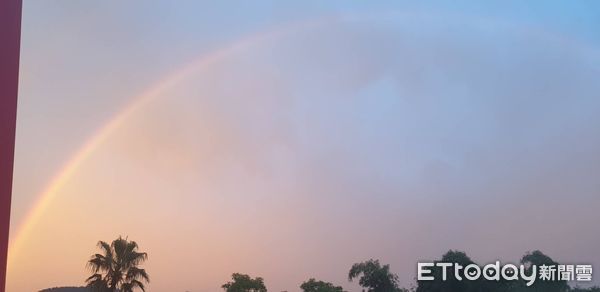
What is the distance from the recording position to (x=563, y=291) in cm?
5350

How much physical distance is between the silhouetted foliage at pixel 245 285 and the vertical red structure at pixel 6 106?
38.1 meters

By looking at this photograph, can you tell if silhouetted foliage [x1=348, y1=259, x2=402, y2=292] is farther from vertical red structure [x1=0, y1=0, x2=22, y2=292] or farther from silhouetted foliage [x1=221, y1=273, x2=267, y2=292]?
vertical red structure [x1=0, y1=0, x2=22, y2=292]

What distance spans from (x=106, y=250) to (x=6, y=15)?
1120 inches

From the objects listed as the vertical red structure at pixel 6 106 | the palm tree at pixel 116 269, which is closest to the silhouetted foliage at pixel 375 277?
the palm tree at pixel 116 269

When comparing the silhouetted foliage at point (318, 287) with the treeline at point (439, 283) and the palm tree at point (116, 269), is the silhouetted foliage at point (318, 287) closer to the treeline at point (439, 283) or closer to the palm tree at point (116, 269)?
the treeline at point (439, 283)

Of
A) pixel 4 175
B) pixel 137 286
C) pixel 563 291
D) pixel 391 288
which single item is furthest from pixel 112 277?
pixel 563 291

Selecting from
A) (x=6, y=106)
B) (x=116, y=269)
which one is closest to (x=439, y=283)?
(x=116, y=269)

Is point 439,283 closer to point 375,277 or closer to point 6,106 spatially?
point 375,277

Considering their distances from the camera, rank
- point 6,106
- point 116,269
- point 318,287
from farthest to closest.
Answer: point 318,287, point 116,269, point 6,106

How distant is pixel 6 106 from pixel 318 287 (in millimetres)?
42241

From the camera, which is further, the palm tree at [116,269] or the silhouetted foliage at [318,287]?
the silhouetted foliage at [318,287]

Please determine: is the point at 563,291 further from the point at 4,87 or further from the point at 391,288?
the point at 4,87

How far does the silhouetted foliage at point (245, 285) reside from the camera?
49000 mm

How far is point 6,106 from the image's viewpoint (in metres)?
11.5
